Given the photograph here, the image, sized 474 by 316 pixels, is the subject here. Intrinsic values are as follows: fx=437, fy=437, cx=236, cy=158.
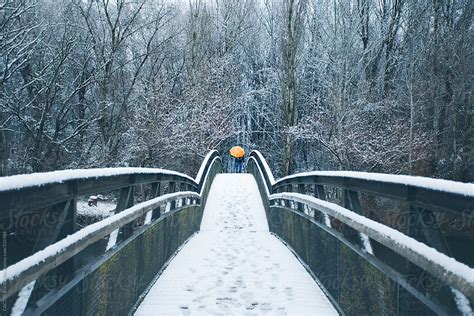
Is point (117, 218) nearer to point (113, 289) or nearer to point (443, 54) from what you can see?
point (113, 289)

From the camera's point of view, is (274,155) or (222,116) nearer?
(222,116)

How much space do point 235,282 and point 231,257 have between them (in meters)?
1.61

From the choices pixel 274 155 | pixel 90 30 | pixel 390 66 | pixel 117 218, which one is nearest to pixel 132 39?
pixel 90 30

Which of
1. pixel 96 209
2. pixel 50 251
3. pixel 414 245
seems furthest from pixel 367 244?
pixel 96 209

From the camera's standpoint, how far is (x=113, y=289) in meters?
3.61

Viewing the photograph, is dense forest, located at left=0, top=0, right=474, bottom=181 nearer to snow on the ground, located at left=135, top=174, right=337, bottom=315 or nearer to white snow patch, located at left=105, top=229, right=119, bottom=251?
snow on the ground, located at left=135, top=174, right=337, bottom=315

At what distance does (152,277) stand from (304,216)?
8.21ft

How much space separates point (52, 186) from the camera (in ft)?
8.18

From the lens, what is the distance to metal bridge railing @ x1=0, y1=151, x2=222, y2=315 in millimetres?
2107

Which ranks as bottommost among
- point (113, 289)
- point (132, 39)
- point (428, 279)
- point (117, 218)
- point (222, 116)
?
point (113, 289)

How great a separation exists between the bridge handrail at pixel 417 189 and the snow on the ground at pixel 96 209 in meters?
16.3

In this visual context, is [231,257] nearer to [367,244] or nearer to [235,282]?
[235,282]

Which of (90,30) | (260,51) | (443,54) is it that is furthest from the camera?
(260,51)

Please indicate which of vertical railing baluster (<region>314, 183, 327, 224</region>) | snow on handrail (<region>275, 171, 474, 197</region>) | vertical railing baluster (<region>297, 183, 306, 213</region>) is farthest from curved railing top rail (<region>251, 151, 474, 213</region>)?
vertical railing baluster (<region>297, 183, 306, 213</region>)
